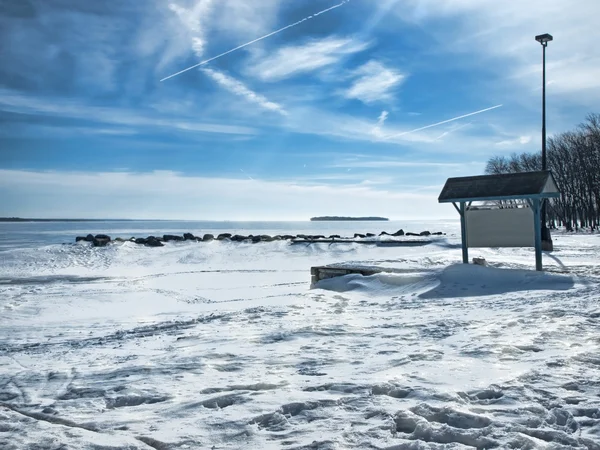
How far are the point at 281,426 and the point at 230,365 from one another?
194 centimetres

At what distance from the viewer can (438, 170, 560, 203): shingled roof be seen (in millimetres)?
13414

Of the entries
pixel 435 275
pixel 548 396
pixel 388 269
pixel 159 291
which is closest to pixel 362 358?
pixel 548 396

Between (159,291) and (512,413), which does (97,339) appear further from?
(159,291)

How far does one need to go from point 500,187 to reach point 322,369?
1066 centimetres

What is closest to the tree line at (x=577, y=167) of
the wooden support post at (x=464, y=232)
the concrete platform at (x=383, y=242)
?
the concrete platform at (x=383, y=242)

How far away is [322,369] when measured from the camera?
17.3 feet

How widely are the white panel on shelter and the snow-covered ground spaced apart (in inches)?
69.1

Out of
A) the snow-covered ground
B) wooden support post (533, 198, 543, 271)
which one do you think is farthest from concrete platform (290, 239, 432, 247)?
the snow-covered ground

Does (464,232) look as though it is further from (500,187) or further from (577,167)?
(577,167)

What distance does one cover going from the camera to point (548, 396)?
4.15 m

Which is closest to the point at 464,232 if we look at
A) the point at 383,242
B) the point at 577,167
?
the point at 383,242

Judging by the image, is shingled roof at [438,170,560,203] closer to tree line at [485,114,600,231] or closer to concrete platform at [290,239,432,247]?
concrete platform at [290,239,432,247]

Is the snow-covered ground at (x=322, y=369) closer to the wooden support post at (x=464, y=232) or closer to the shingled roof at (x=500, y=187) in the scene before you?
the wooden support post at (x=464, y=232)

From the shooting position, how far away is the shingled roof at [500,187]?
528 inches
